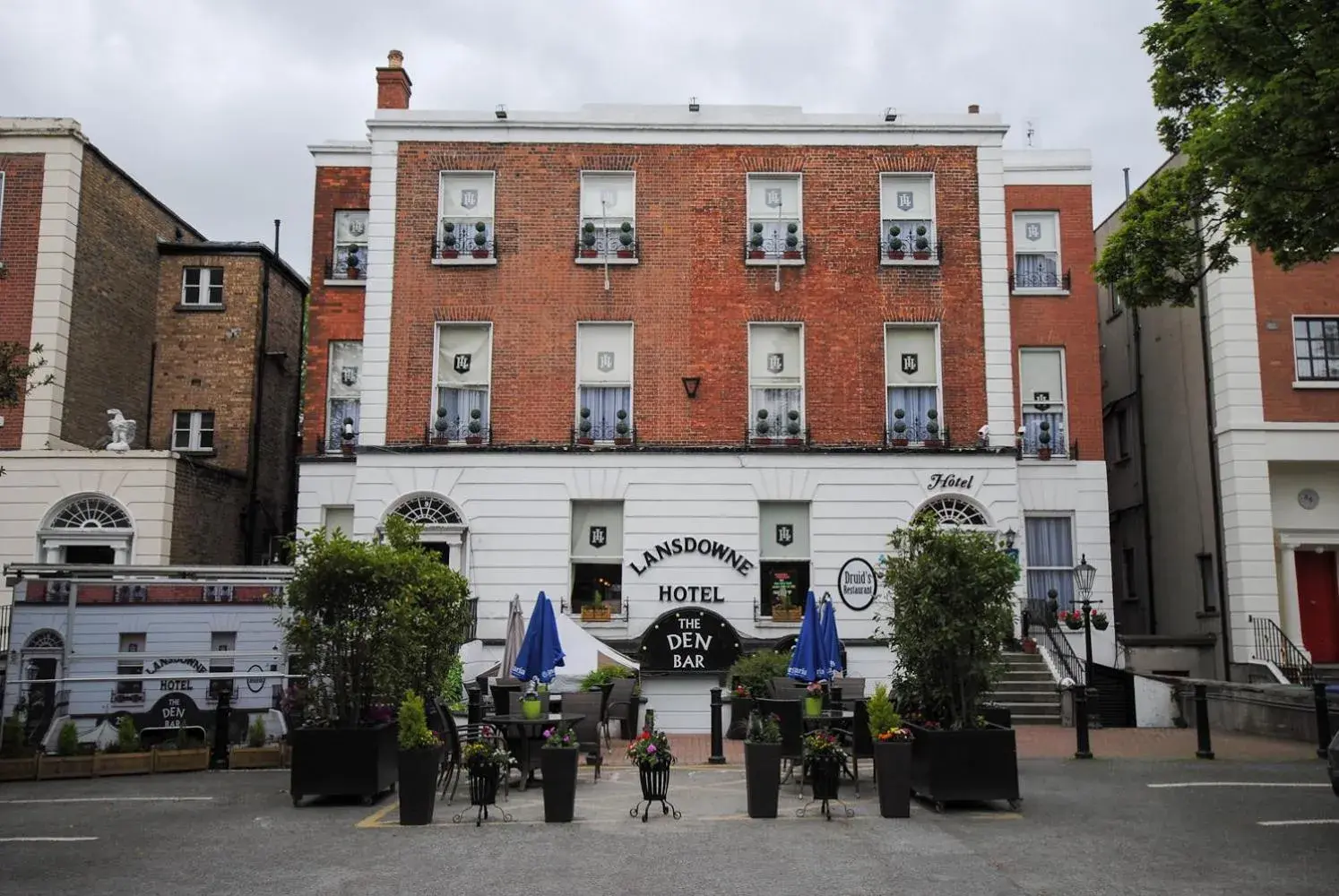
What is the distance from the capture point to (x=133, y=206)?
27047 mm

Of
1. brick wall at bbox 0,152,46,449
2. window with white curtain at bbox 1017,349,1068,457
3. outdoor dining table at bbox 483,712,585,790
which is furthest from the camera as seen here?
window with white curtain at bbox 1017,349,1068,457

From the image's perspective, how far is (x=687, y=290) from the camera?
2305 centimetres

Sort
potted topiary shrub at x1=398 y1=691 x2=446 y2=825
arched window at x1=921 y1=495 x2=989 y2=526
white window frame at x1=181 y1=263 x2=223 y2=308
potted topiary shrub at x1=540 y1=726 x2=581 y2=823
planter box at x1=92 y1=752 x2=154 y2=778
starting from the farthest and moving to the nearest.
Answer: white window frame at x1=181 y1=263 x2=223 y2=308 → arched window at x1=921 y1=495 x2=989 y2=526 → planter box at x1=92 y1=752 x2=154 y2=778 → potted topiary shrub at x1=540 y1=726 x2=581 y2=823 → potted topiary shrub at x1=398 y1=691 x2=446 y2=825

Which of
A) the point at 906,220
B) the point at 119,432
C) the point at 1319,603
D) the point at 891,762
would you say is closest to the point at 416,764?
the point at 891,762

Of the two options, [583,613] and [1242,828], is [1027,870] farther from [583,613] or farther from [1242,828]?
[583,613]

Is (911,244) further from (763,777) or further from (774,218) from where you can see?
(763,777)

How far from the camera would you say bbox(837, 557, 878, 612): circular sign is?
22031mm

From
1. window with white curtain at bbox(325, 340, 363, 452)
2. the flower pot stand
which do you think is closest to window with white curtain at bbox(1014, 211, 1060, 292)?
window with white curtain at bbox(325, 340, 363, 452)

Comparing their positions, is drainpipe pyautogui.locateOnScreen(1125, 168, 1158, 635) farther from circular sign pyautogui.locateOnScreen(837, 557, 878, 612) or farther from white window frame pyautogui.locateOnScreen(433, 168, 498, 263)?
white window frame pyautogui.locateOnScreen(433, 168, 498, 263)

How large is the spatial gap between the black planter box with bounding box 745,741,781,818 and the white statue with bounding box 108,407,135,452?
1663cm

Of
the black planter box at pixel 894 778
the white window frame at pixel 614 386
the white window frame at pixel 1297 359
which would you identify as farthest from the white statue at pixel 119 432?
the white window frame at pixel 1297 359

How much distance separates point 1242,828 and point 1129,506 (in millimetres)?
19516

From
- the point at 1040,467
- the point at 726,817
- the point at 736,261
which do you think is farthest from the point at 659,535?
the point at 726,817

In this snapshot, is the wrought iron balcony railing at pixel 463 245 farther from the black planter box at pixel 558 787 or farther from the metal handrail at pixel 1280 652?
the metal handrail at pixel 1280 652
